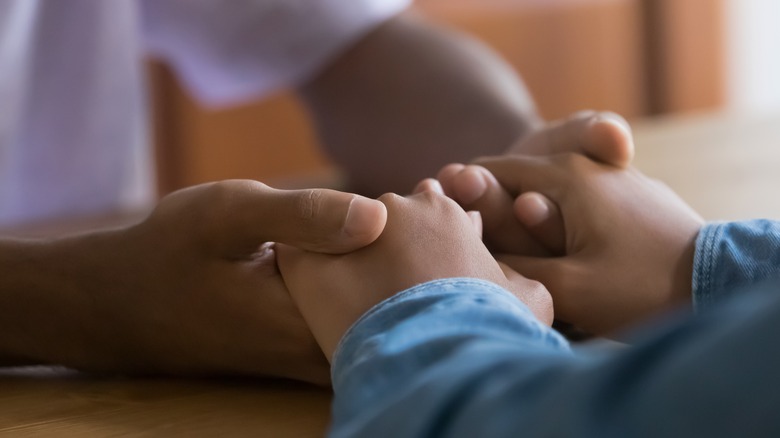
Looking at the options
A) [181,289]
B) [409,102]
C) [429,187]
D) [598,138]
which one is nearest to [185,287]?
[181,289]

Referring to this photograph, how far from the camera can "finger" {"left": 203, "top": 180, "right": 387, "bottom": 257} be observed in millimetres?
393

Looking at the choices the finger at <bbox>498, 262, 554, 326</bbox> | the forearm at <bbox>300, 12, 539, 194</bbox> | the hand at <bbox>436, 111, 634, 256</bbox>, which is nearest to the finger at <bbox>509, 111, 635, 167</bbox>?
the hand at <bbox>436, 111, 634, 256</bbox>

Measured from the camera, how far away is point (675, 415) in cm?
22

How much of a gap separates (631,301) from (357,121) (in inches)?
19.5

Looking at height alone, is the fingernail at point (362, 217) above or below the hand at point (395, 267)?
above

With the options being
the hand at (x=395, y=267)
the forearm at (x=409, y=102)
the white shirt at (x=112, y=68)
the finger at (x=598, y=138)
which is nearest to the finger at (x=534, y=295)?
the hand at (x=395, y=267)

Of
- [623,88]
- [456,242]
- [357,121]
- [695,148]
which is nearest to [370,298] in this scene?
[456,242]

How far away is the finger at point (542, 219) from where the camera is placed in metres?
0.50

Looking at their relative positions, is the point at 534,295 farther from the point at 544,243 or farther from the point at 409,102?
the point at 409,102

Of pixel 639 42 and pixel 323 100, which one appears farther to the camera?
pixel 639 42

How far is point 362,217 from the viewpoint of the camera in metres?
0.39

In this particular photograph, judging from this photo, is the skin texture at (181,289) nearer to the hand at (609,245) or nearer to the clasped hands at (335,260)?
the clasped hands at (335,260)

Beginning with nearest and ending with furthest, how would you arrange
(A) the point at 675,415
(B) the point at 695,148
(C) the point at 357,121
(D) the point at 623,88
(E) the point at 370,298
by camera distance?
(A) the point at 675,415, (E) the point at 370,298, (C) the point at 357,121, (B) the point at 695,148, (D) the point at 623,88

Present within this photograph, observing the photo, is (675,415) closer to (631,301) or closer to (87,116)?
(631,301)
